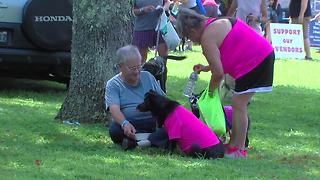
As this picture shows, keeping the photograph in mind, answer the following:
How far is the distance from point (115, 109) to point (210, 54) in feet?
2.91

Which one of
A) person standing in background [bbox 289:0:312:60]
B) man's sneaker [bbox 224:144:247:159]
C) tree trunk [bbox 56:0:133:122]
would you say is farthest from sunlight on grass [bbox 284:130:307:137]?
person standing in background [bbox 289:0:312:60]

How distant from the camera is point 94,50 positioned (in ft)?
21.8

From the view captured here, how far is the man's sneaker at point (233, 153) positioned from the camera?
5.68m

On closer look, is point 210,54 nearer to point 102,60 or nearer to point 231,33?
point 231,33

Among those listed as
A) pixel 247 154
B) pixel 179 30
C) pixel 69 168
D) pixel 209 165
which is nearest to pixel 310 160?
pixel 247 154

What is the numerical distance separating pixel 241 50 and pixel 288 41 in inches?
422

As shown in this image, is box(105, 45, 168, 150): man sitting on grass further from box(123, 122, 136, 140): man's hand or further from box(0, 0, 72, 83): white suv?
box(0, 0, 72, 83): white suv

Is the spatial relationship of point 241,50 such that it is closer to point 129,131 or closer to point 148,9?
point 129,131

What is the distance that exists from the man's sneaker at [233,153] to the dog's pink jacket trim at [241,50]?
1.89 feet

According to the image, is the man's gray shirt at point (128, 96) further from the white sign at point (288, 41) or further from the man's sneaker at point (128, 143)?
the white sign at point (288, 41)

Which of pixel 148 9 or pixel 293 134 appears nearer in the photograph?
pixel 293 134

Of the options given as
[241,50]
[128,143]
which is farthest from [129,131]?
[241,50]

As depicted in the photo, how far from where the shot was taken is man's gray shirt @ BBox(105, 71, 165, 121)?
19.2 ft

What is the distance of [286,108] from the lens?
8422 millimetres
